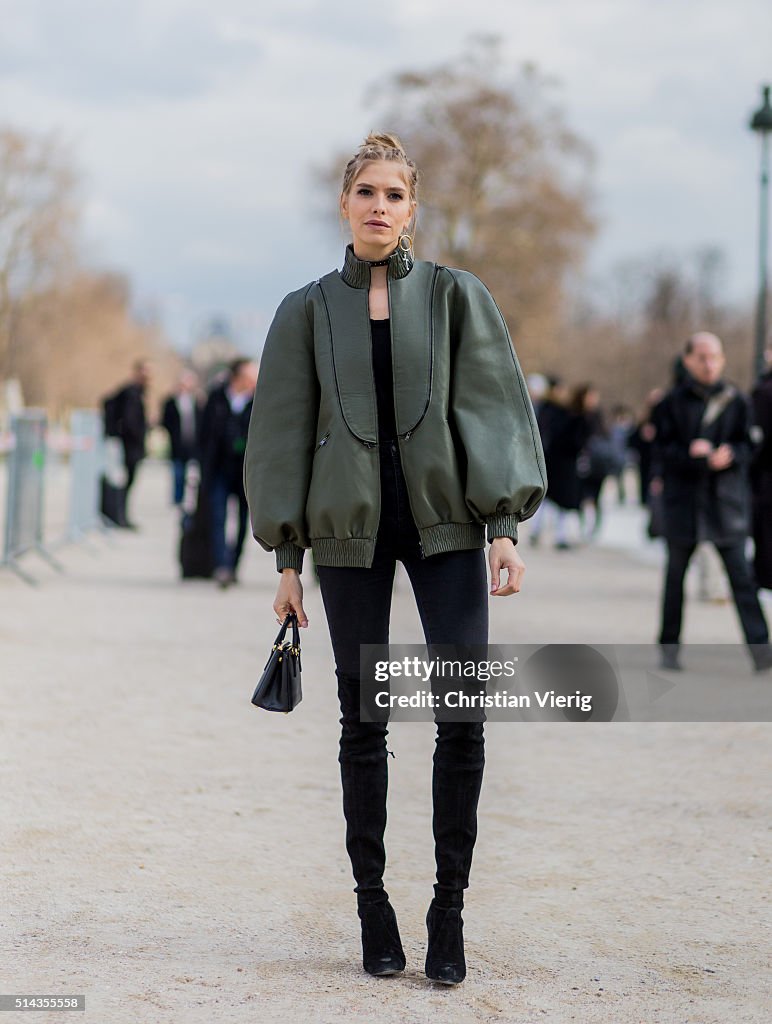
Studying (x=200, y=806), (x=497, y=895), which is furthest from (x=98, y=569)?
(x=497, y=895)

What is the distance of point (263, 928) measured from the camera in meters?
4.33

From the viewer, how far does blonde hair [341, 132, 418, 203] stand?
4000mm

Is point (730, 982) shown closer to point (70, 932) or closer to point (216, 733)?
point (70, 932)

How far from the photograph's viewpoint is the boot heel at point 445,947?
3.88 metres

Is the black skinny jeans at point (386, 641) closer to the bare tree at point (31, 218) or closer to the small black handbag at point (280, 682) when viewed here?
the small black handbag at point (280, 682)

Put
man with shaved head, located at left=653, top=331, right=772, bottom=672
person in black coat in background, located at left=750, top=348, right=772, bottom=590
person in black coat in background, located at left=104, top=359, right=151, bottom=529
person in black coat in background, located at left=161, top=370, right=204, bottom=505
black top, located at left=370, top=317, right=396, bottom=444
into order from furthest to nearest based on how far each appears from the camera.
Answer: person in black coat in background, located at left=161, top=370, right=204, bottom=505
person in black coat in background, located at left=104, top=359, right=151, bottom=529
person in black coat in background, located at left=750, top=348, right=772, bottom=590
man with shaved head, located at left=653, top=331, right=772, bottom=672
black top, located at left=370, top=317, right=396, bottom=444

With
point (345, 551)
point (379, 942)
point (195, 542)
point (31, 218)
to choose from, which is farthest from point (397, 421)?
point (31, 218)

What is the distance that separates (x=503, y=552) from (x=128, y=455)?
688 inches

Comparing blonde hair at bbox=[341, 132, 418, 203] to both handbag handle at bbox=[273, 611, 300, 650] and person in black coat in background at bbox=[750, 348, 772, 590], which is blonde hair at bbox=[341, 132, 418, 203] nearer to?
handbag handle at bbox=[273, 611, 300, 650]

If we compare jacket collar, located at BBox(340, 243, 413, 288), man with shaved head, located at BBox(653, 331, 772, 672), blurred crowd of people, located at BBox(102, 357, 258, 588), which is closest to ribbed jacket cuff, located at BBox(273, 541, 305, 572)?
jacket collar, located at BBox(340, 243, 413, 288)

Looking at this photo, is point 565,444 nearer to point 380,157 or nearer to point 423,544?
point 380,157

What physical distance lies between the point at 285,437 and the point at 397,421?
28 centimetres

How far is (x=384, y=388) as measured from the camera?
3947 mm

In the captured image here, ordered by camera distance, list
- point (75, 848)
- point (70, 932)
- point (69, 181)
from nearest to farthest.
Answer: point (70, 932) < point (75, 848) < point (69, 181)
